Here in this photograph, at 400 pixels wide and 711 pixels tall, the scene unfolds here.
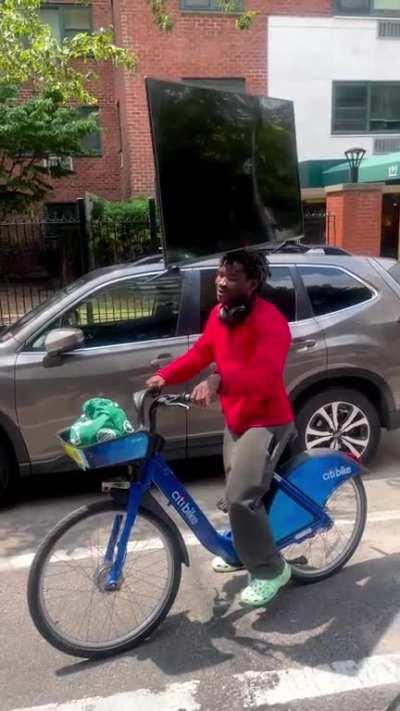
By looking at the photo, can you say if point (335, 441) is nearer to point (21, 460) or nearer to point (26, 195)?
point (21, 460)

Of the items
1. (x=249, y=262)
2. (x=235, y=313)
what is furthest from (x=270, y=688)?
(x=249, y=262)

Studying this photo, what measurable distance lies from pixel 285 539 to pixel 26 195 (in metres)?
14.2

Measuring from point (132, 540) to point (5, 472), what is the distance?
175 cm

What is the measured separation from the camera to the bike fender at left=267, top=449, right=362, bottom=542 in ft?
10.3

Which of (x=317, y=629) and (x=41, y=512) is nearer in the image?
(x=317, y=629)

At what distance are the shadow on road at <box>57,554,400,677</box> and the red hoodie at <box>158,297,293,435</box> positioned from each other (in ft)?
3.13

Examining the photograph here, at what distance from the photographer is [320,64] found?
17.4 meters

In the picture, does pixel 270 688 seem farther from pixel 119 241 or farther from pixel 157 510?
pixel 119 241

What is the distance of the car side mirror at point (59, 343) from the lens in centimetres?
407

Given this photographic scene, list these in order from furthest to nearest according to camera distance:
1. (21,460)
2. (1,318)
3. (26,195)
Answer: (26,195) → (1,318) → (21,460)

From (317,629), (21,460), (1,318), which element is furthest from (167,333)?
(1,318)

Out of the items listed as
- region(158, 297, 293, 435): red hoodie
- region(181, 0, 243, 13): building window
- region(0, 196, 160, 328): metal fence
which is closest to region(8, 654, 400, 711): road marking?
region(158, 297, 293, 435): red hoodie

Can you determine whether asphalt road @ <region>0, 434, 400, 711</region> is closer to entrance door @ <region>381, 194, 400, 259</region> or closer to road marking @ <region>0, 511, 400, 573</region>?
road marking @ <region>0, 511, 400, 573</region>

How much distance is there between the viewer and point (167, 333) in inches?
179
